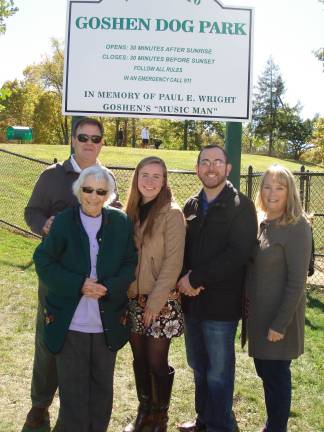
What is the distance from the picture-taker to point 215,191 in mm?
3135

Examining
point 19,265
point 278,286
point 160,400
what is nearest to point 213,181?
point 278,286

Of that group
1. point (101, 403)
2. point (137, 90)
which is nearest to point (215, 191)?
point (137, 90)

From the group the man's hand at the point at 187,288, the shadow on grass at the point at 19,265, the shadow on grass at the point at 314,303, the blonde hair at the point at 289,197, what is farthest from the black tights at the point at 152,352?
the shadow on grass at the point at 19,265

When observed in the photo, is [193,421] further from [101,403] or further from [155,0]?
[155,0]

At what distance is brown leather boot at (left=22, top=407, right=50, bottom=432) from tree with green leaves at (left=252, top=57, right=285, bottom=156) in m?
58.1

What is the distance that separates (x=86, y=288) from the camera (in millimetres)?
2801

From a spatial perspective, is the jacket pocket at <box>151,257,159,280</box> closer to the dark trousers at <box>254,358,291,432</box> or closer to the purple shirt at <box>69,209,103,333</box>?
the purple shirt at <box>69,209,103,333</box>

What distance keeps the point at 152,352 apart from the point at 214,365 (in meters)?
0.41

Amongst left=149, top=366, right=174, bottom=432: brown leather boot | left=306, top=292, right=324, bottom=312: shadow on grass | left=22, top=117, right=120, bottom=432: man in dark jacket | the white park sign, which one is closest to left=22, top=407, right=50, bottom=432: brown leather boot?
left=22, top=117, right=120, bottom=432: man in dark jacket

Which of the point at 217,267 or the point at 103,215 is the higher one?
the point at 103,215

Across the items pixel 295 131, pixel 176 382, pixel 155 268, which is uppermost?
pixel 295 131

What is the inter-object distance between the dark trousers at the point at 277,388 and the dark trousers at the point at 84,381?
0.98 m

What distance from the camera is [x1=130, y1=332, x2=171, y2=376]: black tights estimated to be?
3.25m

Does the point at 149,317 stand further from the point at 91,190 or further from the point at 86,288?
the point at 91,190
